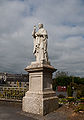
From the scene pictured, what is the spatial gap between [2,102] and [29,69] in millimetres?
3738

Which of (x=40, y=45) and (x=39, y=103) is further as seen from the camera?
(x=40, y=45)

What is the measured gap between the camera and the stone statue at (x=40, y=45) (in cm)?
783

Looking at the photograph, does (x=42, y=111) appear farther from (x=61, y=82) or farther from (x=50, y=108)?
(x=61, y=82)

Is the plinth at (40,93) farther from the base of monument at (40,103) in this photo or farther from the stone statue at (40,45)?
the stone statue at (40,45)

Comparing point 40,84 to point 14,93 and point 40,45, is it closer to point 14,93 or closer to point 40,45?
point 40,45

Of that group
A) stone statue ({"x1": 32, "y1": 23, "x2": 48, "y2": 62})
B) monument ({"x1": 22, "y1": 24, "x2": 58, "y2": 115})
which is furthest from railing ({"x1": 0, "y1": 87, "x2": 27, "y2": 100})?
stone statue ({"x1": 32, "y1": 23, "x2": 48, "y2": 62})

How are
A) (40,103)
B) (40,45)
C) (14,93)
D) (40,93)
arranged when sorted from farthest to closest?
1. (14,93)
2. (40,45)
3. (40,93)
4. (40,103)

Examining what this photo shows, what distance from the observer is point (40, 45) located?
796cm

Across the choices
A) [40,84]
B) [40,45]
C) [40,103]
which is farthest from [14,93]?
[40,45]

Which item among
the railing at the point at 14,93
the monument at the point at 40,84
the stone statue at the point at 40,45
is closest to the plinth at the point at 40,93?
the monument at the point at 40,84

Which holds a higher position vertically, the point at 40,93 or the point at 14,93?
the point at 40,93

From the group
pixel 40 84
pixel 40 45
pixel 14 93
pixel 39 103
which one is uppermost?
pixel 40 45

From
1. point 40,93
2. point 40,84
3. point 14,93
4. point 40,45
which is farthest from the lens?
point 14,93

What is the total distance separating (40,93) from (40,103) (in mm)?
482
